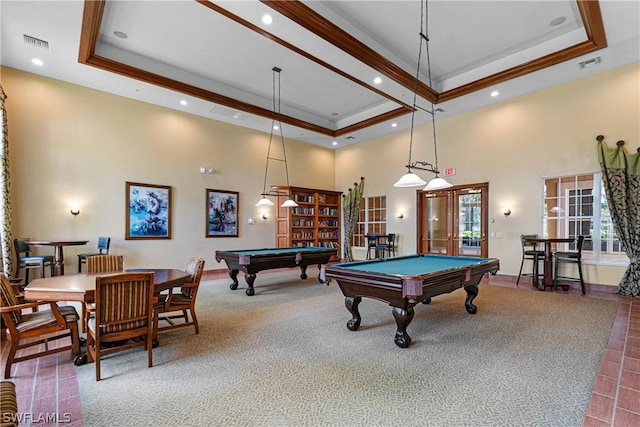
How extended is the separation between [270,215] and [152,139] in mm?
3870

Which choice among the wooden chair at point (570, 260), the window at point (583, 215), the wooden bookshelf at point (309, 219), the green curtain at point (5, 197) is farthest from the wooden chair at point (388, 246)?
the green curtain at point (5, 197)

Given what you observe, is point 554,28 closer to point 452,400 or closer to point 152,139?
point 452,400

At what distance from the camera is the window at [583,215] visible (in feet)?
19.9

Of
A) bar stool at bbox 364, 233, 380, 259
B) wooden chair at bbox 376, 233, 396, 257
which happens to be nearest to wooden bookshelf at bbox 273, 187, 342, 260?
bar stool at bbox 364, 233, 380, 259

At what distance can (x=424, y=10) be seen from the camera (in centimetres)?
470

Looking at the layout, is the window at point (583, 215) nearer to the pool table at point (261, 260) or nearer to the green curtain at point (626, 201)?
the green curtain at point (626, 201)

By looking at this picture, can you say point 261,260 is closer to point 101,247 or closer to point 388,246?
point 101,247

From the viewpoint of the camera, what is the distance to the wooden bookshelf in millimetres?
9641

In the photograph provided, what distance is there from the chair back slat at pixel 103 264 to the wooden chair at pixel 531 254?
24.5 ft

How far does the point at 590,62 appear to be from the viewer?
566 centimetres

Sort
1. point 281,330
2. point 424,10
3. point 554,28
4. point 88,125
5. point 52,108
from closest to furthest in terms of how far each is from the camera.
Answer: point 281,330, point 424,10, point 554,28, point 52,108, point 88,125

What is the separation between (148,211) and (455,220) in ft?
26.0

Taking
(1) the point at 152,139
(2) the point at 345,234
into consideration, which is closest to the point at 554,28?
(2) the point at 345,234

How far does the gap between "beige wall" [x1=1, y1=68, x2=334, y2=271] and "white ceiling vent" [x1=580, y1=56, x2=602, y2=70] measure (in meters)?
7.77
